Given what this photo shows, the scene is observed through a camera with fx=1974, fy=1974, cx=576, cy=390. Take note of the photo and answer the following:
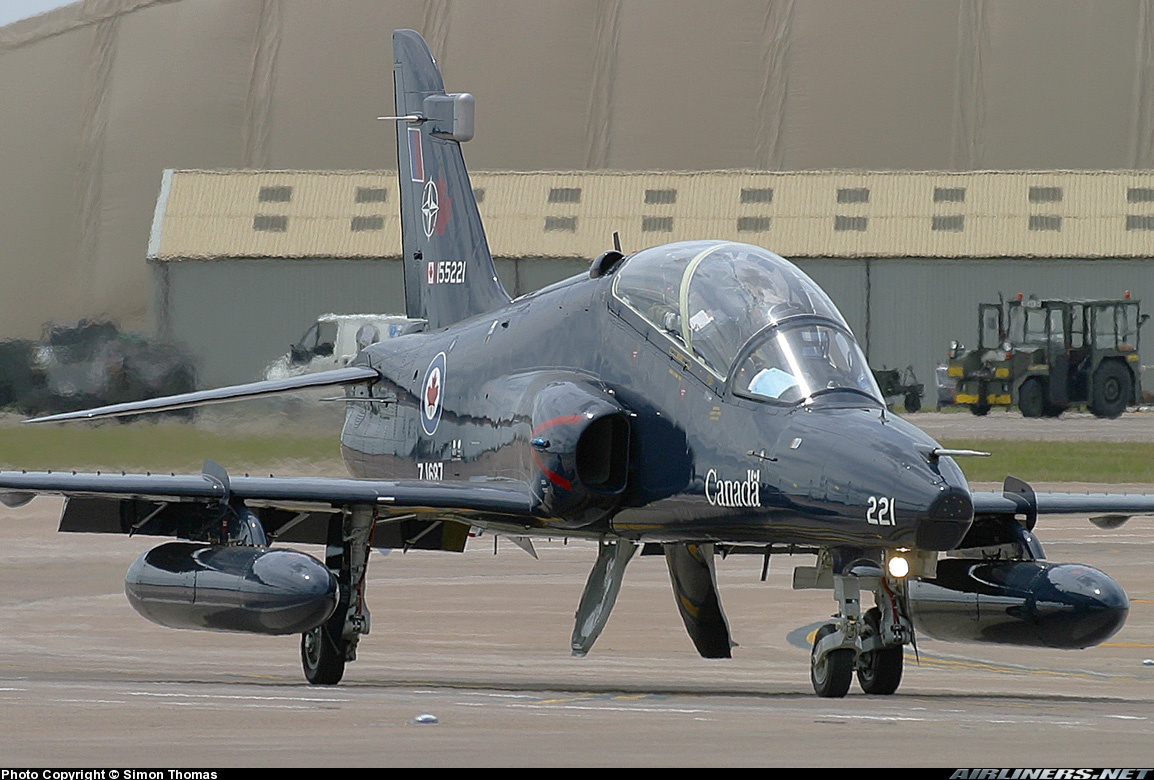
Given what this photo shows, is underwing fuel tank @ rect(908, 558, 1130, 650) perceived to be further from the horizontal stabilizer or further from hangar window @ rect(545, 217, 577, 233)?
hangar window @ rect(545, 217, 577, 233)

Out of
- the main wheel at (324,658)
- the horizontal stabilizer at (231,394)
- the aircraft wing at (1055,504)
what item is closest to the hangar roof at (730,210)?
the horizontal stabilizer at (231,394)

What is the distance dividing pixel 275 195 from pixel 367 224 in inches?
124

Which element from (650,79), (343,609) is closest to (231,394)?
(343,609)

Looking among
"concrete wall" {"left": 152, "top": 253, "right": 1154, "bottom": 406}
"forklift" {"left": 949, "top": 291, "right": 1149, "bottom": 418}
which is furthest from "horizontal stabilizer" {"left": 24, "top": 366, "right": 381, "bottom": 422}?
"concrete wall" {"left": 152, "top": 253, "right": 1154, "bottom": 406}

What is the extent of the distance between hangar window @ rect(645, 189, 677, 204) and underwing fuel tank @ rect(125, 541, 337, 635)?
4643 cm

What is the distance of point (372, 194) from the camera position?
5747 centimetres

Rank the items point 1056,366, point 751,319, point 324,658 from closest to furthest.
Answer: point 751,319 → point 324,658 → point 1056,366

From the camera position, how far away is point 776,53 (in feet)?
201

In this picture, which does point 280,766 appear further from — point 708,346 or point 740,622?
point 740,622

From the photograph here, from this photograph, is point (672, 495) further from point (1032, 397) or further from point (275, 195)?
point (275, 195)

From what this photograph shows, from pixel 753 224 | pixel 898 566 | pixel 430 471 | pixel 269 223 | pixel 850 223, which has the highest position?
pixel 850 223

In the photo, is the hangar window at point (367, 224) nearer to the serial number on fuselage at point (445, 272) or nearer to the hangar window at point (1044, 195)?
the hangar window at point (1044, 195)

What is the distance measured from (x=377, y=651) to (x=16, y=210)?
39.8 meters

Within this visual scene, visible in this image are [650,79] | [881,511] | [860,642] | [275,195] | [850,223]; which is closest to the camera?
[881,511]
